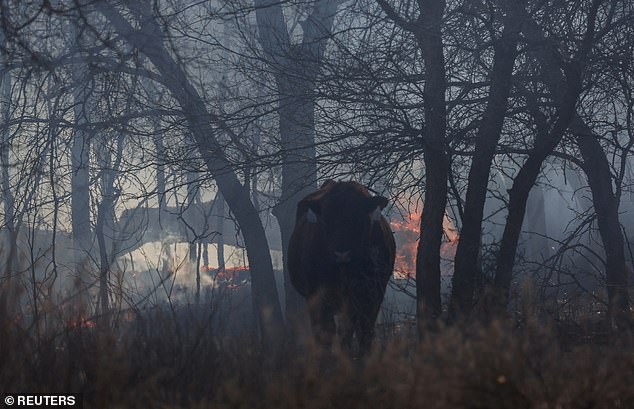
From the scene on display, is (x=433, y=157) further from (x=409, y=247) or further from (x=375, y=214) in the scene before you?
(x=409, y=247)

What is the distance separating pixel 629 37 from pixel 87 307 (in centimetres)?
595

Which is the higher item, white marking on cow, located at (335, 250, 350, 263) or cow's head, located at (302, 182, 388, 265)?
cow's head, located at (302, 182, 388, 265)

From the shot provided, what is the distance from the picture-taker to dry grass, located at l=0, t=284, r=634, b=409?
4027 mm

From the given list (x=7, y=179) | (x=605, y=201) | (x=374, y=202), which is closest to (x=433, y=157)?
(x=374, y=202)

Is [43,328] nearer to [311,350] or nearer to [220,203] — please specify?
[311,350]

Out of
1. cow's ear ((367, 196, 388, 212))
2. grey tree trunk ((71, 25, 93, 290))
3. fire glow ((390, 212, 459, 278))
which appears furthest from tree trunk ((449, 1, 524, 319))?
fire glow ((390, 212, 459, 278))

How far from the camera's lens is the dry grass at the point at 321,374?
403 cm

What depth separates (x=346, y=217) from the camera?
9367mm

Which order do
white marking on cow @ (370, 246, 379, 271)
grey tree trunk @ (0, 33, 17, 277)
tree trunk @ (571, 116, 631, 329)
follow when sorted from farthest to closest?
tree trunk @ (571, 116, 631, 329)
white marking on cow @ (370, 246, 379, 271)
grey tree trunk @ (0, 33, 17, 277)

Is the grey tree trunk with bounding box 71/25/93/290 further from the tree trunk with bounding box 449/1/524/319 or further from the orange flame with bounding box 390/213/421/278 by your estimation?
the orange flame with bounding box 390/213/421/278

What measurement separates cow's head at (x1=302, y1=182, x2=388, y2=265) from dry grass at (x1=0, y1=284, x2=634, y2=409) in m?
4.12

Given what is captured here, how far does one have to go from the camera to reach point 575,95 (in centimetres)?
809

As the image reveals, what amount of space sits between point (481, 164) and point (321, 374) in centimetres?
427

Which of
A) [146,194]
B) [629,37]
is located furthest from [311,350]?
[146,194]
